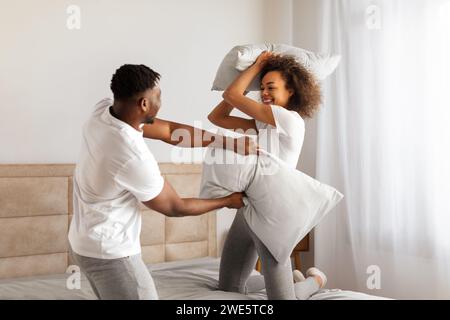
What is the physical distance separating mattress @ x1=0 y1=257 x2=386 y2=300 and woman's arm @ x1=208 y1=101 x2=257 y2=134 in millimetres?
733

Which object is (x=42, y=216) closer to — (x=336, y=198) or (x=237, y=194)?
(x=237, y=194)

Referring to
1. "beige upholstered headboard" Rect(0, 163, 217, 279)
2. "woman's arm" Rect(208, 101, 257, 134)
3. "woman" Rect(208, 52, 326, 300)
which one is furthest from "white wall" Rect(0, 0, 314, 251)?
"woman" Rect(208, 52, 326, 300)

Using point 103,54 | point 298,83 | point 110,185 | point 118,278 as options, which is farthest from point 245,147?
point 103,54

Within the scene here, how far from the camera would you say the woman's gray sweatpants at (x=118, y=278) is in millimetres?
1761

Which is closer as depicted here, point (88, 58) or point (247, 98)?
point (247, 98)

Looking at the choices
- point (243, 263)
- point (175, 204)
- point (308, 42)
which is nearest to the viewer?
point (175, 204)

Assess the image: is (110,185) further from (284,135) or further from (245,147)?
(284,135)

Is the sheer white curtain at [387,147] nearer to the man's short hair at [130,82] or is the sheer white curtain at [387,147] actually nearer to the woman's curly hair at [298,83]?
the woman's curly hair at [298,83]

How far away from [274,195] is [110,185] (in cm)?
67

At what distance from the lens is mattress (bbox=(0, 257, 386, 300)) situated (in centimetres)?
239

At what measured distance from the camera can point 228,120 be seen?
2582mm

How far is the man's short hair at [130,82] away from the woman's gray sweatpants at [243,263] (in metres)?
0.75
